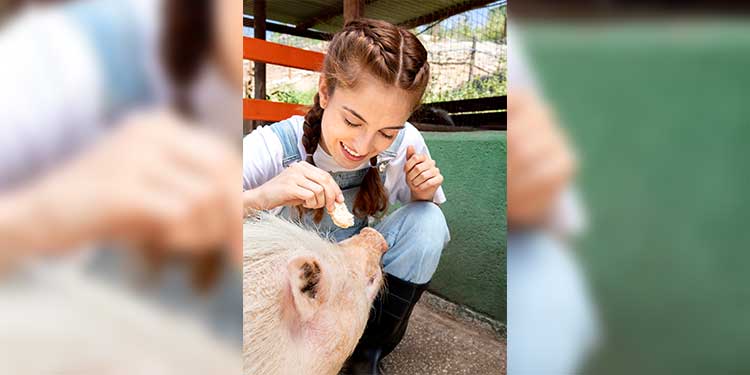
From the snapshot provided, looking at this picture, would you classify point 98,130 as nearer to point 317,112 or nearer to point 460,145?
point 317,112

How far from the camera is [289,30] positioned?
82.7 inches

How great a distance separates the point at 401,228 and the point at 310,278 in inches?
16.7

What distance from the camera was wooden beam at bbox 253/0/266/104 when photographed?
6.82 ft

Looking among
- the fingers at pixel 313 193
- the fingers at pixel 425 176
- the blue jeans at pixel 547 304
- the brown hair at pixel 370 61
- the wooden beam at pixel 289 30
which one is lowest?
the blue jeans at pixel 547 304

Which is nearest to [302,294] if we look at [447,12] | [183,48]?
[183,48]

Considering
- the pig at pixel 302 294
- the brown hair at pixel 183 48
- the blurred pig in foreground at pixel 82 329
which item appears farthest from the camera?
the pig at pixel 302 294

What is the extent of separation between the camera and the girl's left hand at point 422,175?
209 centimetres

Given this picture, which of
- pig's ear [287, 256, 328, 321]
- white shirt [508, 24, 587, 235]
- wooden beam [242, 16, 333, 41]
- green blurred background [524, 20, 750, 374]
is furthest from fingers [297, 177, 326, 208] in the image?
green blurred background [524, 20, 750, 374]

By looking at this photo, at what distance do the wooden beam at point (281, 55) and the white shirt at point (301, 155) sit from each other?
0.22 metres

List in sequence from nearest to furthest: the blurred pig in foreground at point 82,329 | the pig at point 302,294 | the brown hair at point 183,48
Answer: the blurred pig in foreground at point 82,329, the brown hair at point 183,48, the pig at point 302,294

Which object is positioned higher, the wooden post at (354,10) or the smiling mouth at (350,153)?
the wooden post at (354,10)

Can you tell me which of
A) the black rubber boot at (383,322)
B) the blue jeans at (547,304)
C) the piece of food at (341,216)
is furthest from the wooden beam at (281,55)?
the blue jeans at (547,304)

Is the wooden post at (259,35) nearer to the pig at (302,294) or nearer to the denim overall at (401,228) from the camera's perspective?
the denim overall at (401,228)

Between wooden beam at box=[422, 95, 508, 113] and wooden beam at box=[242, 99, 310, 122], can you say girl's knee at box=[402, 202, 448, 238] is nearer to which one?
wooden beam at box=[422, 95, 508, 113]
